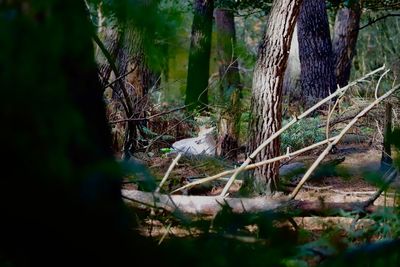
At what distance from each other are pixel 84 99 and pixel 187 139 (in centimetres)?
772

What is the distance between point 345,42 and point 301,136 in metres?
→ 7.45

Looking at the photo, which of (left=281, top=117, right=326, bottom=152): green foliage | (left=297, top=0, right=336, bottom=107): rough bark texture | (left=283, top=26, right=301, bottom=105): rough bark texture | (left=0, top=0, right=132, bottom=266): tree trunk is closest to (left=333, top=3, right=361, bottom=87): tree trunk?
(left=283, top=26, right=301, bottom=105): rough bark texture

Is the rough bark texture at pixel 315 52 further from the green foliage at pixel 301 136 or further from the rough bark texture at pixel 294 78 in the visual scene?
the green foliage at pixel 301 136

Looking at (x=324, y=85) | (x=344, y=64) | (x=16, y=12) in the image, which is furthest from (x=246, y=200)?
(x=344, y=64)

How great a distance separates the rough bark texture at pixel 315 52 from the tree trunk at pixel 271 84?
6054mm

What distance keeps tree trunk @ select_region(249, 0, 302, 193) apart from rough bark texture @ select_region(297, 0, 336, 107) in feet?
19.9

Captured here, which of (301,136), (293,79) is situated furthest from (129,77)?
(293,79)

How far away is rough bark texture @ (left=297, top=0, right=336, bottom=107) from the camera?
480 inches

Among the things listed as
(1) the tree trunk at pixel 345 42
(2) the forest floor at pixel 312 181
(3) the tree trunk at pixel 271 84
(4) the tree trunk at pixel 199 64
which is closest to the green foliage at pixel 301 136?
(2) the forest floor at pixel 312 181

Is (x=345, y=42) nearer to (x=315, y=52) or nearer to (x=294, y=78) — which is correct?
(x=294, y=78)

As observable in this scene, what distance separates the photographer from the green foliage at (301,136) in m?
8.10

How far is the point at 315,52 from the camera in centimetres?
1255

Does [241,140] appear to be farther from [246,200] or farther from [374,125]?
[246,200]

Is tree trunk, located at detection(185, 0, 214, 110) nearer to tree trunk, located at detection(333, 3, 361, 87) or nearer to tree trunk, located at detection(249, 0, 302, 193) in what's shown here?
tree trunk, located at detection(333, 3, 361, 87)
